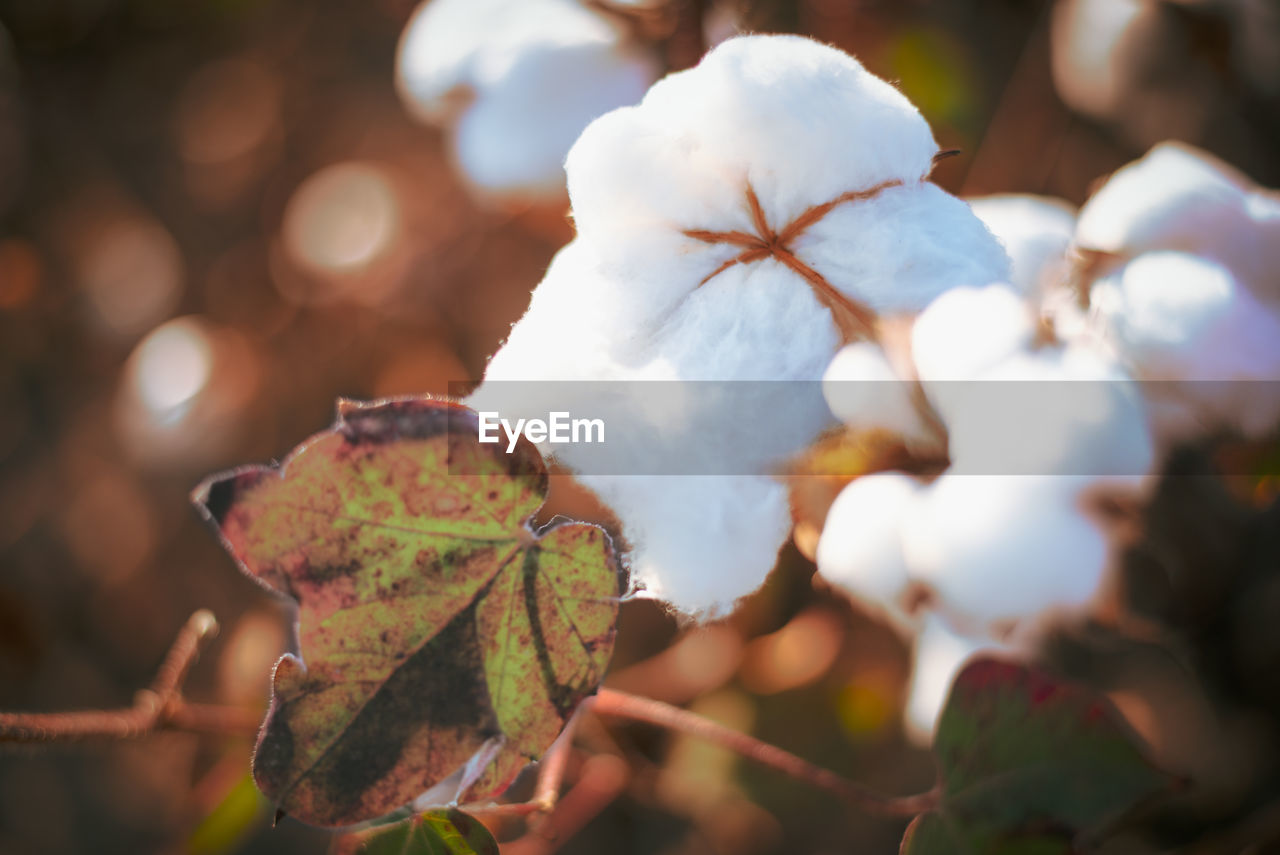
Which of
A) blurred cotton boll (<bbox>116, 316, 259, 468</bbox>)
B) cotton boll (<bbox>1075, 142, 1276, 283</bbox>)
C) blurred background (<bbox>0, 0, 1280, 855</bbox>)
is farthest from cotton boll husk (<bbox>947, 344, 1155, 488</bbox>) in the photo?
blurred cotton boll (<bbox>116, 316, 259, 468</bbox>)

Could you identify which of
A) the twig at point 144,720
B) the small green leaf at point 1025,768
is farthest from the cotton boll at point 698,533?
the twig at point 144,720

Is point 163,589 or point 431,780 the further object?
point 163,589

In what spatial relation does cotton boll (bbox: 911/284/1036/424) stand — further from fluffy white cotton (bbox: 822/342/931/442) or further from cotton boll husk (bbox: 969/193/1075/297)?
cotton boll husk (bbox: 969/193/1075/297)

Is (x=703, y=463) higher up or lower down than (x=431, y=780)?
higher up

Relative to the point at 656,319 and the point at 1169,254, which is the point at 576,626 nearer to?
the point at 656,319

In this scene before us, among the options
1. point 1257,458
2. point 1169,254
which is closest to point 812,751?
point 1257,458

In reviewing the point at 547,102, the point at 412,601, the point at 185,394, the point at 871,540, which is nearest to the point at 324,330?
the point at 185,394
